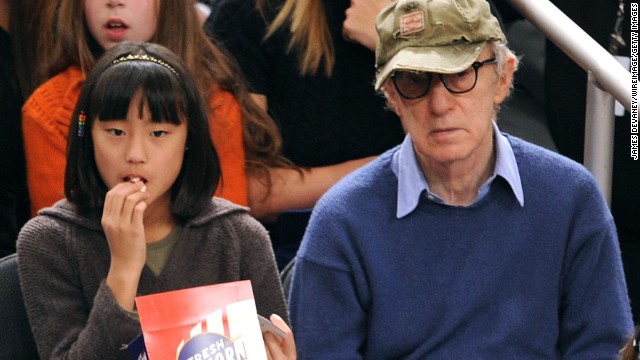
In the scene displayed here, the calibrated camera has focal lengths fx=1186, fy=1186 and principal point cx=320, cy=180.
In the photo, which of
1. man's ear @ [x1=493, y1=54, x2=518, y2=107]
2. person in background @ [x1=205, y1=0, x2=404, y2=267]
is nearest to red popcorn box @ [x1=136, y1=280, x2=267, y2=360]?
man's ear @ [x1=493, y1=54, x2=518, y2=107]

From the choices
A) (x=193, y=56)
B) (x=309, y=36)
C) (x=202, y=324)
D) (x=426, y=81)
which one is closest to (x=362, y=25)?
(x=309, y=36)

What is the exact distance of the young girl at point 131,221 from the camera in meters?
2.56

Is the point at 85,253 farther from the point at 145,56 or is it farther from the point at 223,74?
the point at 223,74

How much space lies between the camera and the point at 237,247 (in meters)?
→ 2.77

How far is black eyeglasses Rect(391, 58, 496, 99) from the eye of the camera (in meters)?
2.46

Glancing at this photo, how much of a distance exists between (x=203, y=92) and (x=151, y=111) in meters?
0.53

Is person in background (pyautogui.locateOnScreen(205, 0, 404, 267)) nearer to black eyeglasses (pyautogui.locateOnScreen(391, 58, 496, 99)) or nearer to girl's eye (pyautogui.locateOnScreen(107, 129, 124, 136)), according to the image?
girl's eye (pyautogui.locateOnScreen(107, 129, 124, 136))

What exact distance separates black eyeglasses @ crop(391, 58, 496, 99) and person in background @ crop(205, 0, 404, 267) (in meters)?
1.02

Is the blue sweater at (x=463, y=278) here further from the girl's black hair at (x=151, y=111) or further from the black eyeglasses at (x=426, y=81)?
the girl's black hair at (x=151, y=111)

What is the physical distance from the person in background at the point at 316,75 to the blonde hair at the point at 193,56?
113mm

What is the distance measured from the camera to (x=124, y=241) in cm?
254

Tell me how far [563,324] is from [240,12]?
154 centimetres

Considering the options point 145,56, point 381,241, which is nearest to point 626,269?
point 381,241

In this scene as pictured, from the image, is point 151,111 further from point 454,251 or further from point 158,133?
point 454,251
